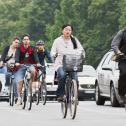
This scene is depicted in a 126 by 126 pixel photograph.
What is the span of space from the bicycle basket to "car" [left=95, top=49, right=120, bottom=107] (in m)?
4.32

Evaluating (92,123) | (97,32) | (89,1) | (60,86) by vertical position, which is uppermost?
(89,1)

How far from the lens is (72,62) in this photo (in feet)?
33.0

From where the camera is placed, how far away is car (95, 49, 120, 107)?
1448cm

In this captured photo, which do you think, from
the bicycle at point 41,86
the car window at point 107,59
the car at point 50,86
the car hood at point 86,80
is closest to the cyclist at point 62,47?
the bicycle at point 41,86

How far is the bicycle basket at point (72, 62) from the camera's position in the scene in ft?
32.9

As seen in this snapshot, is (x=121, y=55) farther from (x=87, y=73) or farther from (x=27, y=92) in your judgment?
(x=87, y=73)

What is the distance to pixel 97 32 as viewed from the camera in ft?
172

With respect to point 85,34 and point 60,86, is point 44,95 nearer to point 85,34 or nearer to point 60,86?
point 60,86

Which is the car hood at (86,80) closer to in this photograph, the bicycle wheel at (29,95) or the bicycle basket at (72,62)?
the bicycle wheel at (29,95)

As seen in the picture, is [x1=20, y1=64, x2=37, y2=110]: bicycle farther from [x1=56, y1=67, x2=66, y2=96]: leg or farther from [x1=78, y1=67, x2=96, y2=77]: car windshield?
[x1=78, y1=67, x2=96, y2=77]: car windshield

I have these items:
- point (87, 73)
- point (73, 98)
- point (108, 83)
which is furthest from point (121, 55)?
point (87, 73)

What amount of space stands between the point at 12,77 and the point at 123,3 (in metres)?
36.8

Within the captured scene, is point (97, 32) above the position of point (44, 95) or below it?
above

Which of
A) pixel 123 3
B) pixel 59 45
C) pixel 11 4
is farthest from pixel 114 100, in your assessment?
pixel 11 4
